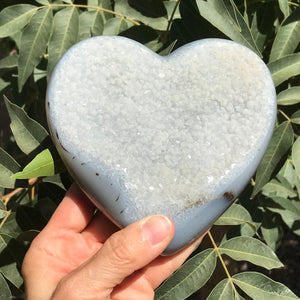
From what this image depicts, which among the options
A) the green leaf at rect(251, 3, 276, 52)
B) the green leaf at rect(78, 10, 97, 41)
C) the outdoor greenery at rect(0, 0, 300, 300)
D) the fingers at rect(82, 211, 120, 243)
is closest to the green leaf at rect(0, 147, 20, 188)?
the outdoor greenery at rect(0, 0, 300, 300)

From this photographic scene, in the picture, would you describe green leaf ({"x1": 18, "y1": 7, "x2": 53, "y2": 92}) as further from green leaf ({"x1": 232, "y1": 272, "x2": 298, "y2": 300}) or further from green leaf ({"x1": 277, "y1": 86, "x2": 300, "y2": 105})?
green leaf ({"x1": 232, "y1": 272, "x2": 298, "y2": 300})

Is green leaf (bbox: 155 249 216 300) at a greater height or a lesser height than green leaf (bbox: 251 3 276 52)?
lesser

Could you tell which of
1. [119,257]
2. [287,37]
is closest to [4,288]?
[119,257]

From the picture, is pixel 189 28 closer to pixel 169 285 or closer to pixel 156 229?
pixel 156 229

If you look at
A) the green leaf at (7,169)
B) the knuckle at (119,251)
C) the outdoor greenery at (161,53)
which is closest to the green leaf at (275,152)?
the outdoor greenery at (161,53)

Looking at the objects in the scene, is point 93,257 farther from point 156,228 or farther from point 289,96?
point 289,96

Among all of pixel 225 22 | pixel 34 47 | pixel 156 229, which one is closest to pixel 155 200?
pixel 156 229
